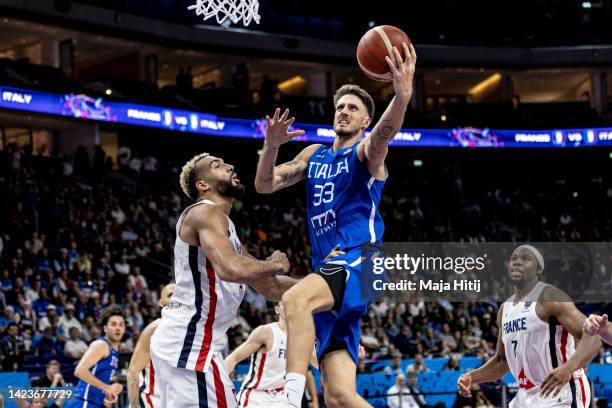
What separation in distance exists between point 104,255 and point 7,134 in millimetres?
9559

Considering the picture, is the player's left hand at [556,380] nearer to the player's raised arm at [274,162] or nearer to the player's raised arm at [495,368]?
the player's raised arm at [495,368]

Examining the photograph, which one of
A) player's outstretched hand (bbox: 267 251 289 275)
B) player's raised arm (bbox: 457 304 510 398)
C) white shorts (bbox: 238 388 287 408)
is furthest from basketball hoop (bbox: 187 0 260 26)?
player's outstretched hand (bbox: 267 251 289 275)

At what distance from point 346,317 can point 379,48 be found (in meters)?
1.73

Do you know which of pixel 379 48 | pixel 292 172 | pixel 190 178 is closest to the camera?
pixel 190 178

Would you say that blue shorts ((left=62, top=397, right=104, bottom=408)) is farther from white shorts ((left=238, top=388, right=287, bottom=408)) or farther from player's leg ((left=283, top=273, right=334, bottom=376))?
player's leg ((left=283, top=273, right=334, bottom=376))

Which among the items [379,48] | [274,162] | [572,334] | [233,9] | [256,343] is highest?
[233,9]

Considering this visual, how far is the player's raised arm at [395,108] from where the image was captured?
5602 mm

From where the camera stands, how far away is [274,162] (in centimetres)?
632

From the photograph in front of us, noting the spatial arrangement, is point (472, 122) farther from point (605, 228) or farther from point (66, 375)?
point (66, 375)

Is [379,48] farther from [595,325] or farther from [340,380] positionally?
[595,325]

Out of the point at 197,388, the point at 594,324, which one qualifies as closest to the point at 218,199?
the point at 197,388

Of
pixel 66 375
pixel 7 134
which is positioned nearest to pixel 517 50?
pixel 7 134

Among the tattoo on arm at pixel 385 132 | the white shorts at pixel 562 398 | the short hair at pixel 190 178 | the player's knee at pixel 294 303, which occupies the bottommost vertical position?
the white shorts at pixel 562 398

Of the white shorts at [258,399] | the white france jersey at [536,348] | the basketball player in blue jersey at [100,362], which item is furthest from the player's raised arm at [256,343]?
the white france jersey at [536,348]
